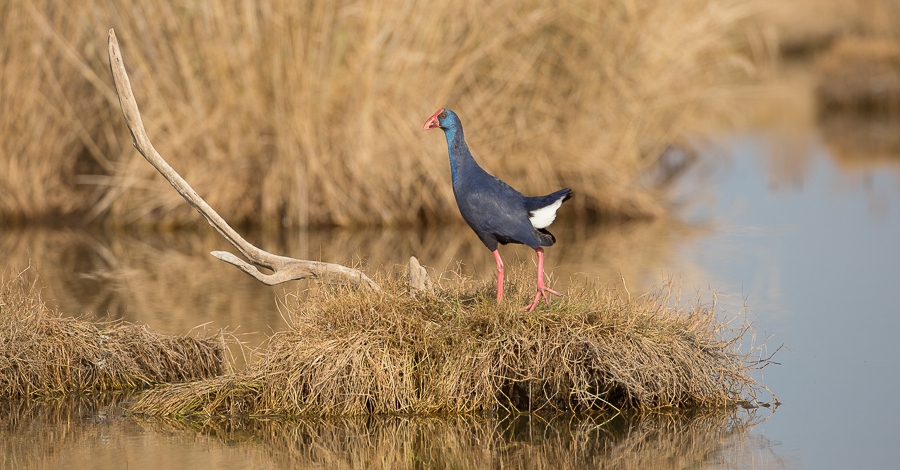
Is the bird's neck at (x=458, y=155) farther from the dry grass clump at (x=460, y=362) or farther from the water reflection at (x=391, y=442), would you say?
the water reflection at (x=391, y=442)

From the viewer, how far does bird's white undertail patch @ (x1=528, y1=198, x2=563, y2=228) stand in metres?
5.71

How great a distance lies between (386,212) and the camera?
39.6 feet

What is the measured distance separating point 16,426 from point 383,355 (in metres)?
1.78

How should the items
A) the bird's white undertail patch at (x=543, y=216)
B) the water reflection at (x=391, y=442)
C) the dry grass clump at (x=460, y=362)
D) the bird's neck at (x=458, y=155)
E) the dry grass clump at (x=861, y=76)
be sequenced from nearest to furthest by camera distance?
the water reflection at (x=391, y=442)
the bird's white undertail patch at (x=543, y=216)
the dry grass clump at (x=460, y=362)
the bird's neck at (x=458, y=155)
the dry grass clump at (x=861, y=76)

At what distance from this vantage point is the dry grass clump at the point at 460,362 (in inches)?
229

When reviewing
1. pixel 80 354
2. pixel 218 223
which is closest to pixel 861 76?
pixel 218 223

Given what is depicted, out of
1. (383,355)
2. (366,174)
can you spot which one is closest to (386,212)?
(366,174)

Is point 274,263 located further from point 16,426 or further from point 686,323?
point 686,323

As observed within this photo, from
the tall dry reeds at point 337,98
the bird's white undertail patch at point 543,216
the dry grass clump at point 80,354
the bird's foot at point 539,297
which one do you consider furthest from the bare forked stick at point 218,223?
the tall dry reeds at point 337,98

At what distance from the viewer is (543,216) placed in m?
5.74

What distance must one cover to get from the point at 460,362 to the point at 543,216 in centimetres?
79

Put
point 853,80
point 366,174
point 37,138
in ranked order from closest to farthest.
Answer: point 366,174 → point 37,138 → point 853,80

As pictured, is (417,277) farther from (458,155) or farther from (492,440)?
(492,440)

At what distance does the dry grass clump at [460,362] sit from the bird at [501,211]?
0.23 m
